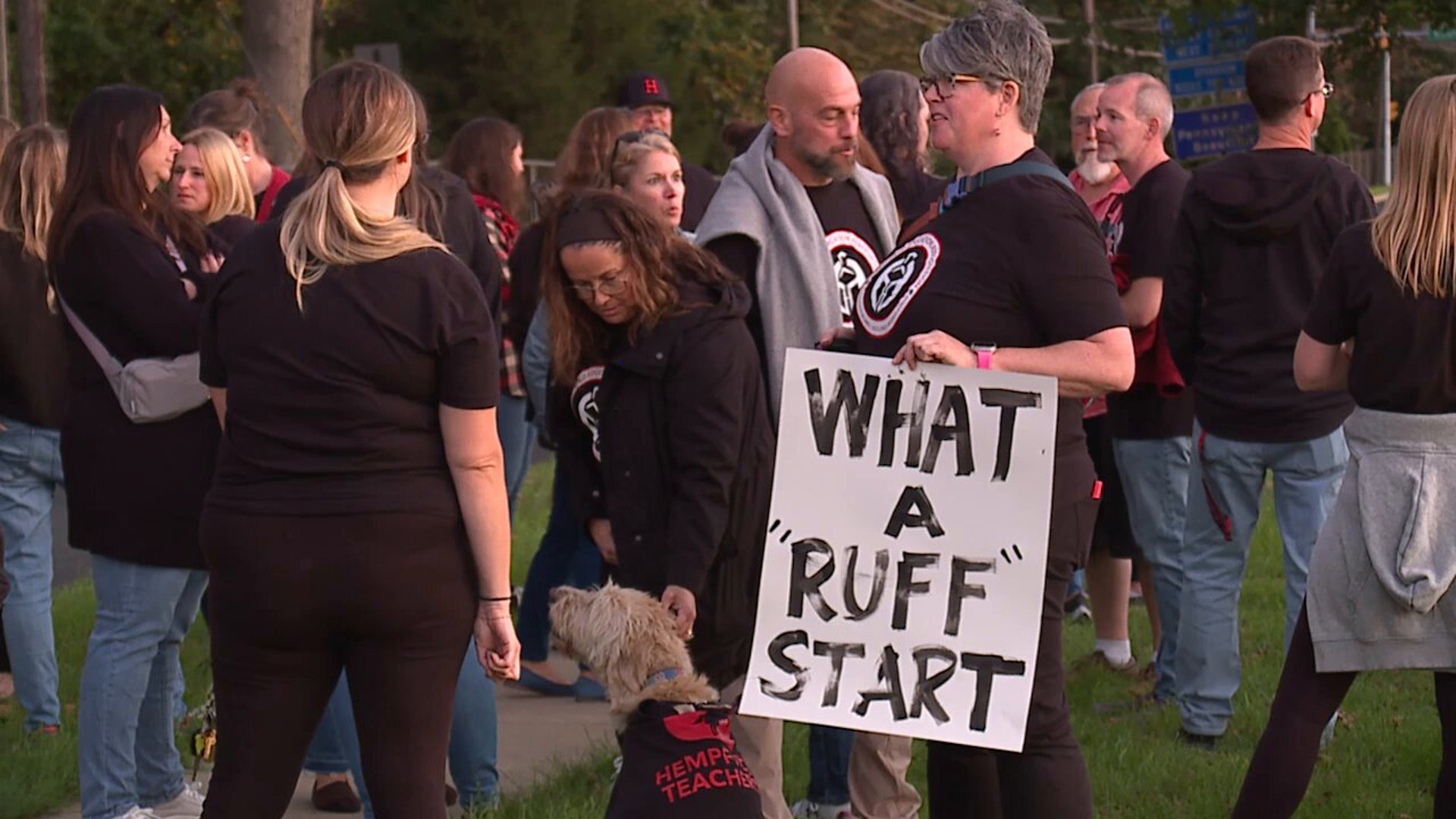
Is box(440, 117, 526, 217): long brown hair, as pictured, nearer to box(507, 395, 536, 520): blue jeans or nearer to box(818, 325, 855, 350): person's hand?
box(507, 395, 536, 520): blue jeans

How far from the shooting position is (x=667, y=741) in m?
4.11

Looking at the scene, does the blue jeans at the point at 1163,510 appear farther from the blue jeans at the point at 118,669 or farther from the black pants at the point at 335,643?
the black pants at the point at 335,643

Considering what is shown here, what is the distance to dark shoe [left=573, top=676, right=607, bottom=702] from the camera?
25.0ft

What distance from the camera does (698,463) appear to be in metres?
4.82

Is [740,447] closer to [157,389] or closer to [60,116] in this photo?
[157,389]

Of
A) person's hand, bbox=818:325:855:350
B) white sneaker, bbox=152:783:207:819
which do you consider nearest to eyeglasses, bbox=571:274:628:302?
person's hand, bbox=818:325:855:350

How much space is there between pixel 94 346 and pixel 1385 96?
37.7 m

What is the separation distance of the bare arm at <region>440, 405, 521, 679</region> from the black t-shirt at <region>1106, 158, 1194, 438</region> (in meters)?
3.56

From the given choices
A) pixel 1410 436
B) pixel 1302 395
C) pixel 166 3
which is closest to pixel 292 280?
pixel 1410 436

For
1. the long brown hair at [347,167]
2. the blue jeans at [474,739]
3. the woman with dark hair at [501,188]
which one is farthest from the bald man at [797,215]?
the woman with dark hair at [501,188]

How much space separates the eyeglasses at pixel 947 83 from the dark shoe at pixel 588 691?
4.01 m

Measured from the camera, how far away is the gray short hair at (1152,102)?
23.2 ft

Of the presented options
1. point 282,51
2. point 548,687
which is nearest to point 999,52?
point 548,687

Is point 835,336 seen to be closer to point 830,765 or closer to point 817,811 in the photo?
point 830,765
